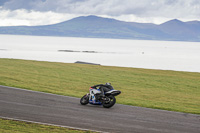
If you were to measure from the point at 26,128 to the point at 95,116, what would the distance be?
3.76 meters

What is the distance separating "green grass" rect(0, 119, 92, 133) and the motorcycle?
4901 millimetres

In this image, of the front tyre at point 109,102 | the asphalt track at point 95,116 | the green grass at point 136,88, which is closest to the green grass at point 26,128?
the asphalt track at point 95,116

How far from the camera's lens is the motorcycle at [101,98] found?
17.1 m

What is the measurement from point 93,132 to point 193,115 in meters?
7.07

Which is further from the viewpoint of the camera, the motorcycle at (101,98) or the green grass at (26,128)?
the motorcycle at (101,98)

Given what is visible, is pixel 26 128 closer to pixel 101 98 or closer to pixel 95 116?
pixel 95 116

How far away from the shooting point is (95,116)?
15148 mm

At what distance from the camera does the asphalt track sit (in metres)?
13.4

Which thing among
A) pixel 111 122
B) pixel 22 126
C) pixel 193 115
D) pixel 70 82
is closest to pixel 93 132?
pixel 111 122

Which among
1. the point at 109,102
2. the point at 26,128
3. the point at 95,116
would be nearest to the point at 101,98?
the point at 109,102

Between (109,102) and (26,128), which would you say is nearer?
(26,128)

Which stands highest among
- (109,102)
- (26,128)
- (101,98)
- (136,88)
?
(136,88)

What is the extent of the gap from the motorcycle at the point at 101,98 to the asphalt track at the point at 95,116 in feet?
0.91

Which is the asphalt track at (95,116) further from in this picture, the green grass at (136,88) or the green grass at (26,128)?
the green grass at (136,88)
